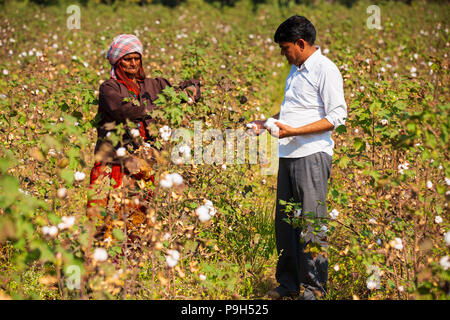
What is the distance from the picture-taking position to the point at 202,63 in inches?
171

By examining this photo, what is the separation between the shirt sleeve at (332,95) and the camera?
8.07 feet

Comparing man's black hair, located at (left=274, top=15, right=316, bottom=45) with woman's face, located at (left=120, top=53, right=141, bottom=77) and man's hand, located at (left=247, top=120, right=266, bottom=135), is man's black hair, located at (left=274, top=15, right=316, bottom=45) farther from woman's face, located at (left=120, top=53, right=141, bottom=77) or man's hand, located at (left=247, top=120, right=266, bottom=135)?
woman's face, located at (left=120, top=53, right=141, bottom=77)

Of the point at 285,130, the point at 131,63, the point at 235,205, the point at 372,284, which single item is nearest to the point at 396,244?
the point at 372,284

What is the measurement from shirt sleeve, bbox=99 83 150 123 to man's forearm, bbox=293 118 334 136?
1.05 m

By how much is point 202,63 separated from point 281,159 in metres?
1.95

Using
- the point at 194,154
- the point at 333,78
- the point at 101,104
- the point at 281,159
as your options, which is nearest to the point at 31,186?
the point at 101,104

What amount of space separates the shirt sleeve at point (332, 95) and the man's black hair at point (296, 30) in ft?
0.77

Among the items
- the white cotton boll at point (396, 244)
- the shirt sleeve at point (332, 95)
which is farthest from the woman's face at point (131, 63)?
the white cotton boll at point (396, 244)

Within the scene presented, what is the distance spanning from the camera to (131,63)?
299 cm

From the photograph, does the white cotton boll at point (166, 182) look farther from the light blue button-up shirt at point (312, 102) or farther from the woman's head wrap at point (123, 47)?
the woman's head wrap at point (123, 47)

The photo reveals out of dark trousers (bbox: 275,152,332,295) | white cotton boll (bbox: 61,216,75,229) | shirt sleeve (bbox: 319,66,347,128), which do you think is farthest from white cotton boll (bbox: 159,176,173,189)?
shirt sleeve (bbox: 319,66,347,128)

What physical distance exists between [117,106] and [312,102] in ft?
4.24

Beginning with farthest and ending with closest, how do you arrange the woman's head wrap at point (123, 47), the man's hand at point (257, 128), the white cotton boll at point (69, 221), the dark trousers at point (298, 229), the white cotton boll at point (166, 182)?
the woman's head wrap at point (123, 47), the man's hand at point (257, 128), the dark trousers at point (298, 229), the white cotton boll at point (166, 182), the white cotton boll at point (69, 221)
